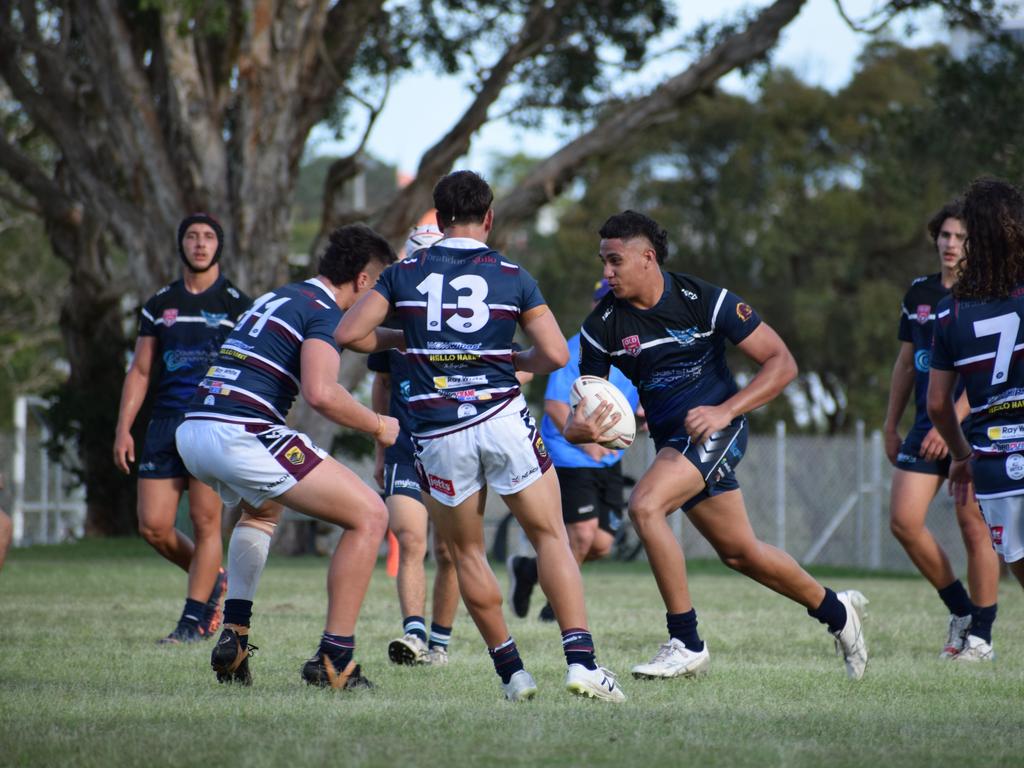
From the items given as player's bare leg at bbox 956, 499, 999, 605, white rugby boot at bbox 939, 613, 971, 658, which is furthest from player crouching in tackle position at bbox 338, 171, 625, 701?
player's bare leg at bbox 956, 499, 999, 605

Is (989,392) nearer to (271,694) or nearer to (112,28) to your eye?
(271,694)

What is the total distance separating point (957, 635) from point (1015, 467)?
2722 mm

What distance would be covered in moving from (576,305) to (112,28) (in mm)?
18744

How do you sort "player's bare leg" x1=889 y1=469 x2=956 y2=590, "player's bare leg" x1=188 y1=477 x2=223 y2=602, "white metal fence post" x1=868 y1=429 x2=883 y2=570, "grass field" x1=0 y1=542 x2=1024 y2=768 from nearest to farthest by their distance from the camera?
"grass field" x1=0 y1=542 x2=1024 y2=768
"player's bare leg" x1=889 y1=469 x2=956 y2=590
"player's bare leg" x1=188 y1=477 x2=223 y2=602
"white metal fence post" x1=868 y1=429 x2=883 y2=570

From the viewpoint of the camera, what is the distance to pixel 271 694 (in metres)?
5.94

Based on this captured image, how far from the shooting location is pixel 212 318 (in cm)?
877

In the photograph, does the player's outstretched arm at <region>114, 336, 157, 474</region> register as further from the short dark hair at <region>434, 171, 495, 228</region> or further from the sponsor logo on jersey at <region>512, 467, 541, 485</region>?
the sponsor logo on jersey at <region>512, 467, 541, 485</region>

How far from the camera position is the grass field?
455 centimetres

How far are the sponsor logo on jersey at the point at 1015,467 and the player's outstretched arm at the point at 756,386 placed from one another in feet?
3.94

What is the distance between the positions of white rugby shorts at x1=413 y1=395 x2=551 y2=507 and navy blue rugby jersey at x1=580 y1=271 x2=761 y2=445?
1.09m

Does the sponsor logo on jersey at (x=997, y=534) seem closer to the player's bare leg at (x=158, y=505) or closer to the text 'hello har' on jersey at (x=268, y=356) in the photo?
the text 'hello har' on jersey at (x=268, y=356)

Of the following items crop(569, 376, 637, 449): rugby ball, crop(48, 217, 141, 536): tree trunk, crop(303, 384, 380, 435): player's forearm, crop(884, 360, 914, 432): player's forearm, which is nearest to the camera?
crop(303, 384, 380, 435): player's forearm

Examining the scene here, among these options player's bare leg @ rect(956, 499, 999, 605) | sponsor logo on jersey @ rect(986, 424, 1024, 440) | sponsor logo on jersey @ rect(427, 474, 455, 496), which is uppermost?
sponsor logo on jersey @ rect(986, 424, 1024, 440)

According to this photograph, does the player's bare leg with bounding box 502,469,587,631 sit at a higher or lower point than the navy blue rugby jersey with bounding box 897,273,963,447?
lower
